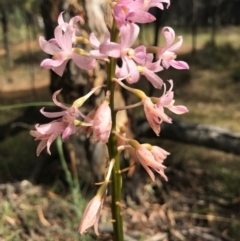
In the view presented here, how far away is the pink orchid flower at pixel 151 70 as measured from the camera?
115 cm

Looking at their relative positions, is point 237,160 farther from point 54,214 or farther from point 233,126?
point 54,214

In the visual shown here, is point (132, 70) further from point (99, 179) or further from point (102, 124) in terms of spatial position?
point (99, 179)

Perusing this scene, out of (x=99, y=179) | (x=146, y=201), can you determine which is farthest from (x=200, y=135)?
(x=99, y=179)

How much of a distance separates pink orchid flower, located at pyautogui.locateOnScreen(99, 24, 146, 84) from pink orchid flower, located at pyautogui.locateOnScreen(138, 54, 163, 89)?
65 millimetres

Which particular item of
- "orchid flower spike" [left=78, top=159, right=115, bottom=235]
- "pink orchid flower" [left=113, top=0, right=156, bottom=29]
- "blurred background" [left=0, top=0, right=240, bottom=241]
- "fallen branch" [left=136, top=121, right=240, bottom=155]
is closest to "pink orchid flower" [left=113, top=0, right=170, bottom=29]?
"pink orchid flower" [left=113, top=0, right=156, bottom=29]

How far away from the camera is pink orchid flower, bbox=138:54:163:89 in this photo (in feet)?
3.77

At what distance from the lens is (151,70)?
1171 millimetres

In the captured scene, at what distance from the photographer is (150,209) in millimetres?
2834

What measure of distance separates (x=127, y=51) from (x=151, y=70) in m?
0.11

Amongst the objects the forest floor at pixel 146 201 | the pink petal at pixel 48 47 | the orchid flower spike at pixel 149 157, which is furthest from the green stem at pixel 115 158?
the forest floor at pixel 146 201

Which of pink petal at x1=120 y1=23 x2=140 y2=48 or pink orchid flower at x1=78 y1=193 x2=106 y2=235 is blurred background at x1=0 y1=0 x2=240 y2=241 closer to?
pink orchid flower at x1=78 y1=193 x2=106 y2=235

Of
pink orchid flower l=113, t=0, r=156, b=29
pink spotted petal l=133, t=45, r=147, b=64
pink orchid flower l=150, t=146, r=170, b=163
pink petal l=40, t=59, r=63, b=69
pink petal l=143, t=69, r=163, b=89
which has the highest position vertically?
pink orchid flower l=113, t=0, r=156, b=29

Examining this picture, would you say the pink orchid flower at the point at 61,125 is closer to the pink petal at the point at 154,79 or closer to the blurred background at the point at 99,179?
the pink petal at the point at 154,79

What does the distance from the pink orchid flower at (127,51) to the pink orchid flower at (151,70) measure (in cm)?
6
